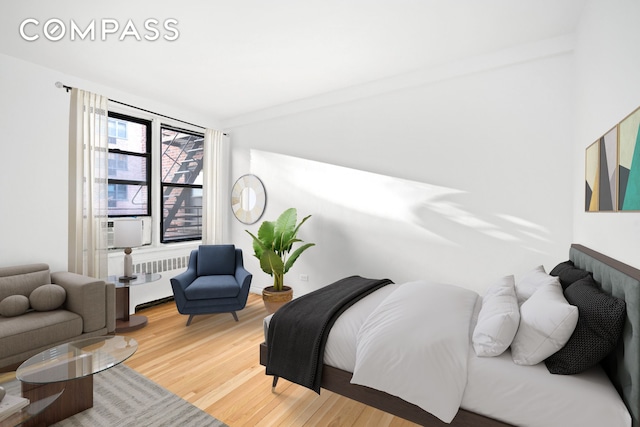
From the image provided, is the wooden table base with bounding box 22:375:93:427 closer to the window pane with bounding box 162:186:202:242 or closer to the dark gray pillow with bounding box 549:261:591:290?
the window pane with bounding box 162:186:202:242

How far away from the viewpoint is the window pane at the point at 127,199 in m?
3.92

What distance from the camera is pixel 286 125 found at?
4.37 m

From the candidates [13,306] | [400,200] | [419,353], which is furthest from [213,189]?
[419,353]

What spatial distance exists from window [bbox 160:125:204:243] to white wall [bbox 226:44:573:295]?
1306mm

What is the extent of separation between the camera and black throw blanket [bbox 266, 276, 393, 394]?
1.95m

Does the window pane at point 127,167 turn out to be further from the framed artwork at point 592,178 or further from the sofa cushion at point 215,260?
the framed artwork at point 592,178

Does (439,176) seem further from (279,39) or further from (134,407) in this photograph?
(134,407)

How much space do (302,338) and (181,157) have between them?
3.71m

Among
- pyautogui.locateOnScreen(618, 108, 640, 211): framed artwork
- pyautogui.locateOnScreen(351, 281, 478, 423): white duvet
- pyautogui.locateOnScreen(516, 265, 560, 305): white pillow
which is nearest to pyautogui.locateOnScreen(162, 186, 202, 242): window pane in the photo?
pyautogui.locateOnScreen(351, 281, 478, 423): white duvet

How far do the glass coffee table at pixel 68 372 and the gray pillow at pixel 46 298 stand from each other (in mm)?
897

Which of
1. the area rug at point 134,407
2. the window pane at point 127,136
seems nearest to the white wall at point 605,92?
the area rug at point 134,407

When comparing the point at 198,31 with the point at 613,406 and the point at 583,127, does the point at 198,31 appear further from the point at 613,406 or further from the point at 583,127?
the point at 613,406

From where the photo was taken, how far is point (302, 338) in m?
2.04

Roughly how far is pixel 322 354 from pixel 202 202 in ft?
11.6
